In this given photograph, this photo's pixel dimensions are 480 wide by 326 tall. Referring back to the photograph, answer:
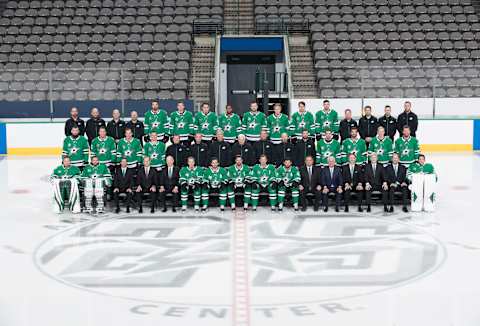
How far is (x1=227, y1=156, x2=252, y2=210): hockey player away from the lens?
11.9m

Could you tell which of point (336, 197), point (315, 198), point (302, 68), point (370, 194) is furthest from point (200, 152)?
point (302, 68)

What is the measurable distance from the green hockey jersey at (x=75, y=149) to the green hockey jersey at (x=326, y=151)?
3.89 metres

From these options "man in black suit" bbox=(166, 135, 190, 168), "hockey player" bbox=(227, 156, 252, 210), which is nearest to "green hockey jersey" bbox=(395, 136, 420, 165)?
"hockey player" bbox=(227, 156, 252, 210)

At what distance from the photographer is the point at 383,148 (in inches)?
493

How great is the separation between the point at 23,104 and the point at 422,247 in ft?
38.7

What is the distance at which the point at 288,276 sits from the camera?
28.1ft

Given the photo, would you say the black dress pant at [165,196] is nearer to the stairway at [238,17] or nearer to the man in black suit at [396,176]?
the man in black suit at [396,176]

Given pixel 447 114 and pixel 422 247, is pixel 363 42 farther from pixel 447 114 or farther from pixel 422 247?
pixel 422 247

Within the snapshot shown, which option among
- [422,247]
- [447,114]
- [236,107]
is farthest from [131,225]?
[236,107]

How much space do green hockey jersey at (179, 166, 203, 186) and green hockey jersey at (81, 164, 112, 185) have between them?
46.4 inches

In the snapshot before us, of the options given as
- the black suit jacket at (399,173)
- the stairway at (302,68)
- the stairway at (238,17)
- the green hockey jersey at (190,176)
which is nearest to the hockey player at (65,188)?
the green hockey jersey at (190,176)

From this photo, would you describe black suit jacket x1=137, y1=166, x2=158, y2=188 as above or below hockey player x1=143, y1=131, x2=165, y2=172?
below

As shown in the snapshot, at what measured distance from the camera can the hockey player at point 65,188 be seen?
11977mm

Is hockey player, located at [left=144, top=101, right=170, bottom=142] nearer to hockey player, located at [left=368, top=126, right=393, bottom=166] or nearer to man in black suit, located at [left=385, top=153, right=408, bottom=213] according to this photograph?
hockey player, located at [left=368, top=126, right=393, bottom=166]
